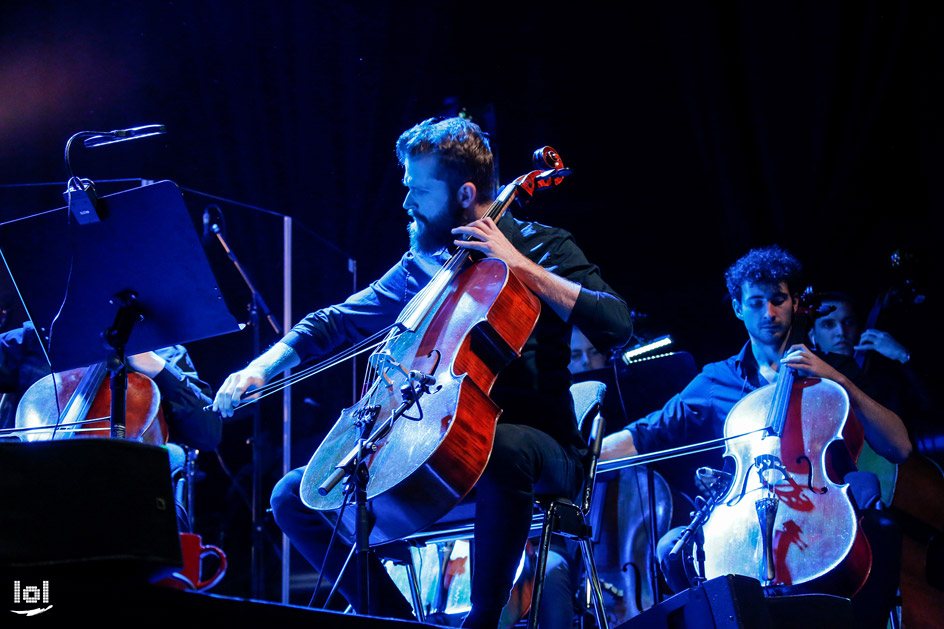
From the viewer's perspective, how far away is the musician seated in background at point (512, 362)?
202 centimetres

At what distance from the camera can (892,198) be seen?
4.46 meters

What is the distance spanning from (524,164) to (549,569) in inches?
118

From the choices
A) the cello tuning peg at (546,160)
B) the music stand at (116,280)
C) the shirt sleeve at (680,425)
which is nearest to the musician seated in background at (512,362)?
the cello tuning peg at (546,160)

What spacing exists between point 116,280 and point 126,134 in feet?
1.61

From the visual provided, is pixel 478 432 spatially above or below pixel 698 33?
below

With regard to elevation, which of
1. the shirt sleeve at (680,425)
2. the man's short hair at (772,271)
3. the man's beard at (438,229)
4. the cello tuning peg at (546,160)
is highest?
the cello tuning peg at (546,160)

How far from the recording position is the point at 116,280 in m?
2.52

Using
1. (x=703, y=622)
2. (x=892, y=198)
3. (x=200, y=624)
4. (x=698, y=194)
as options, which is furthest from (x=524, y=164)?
(x=200, y=624)

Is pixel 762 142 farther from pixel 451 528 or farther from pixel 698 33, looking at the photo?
pixel 451 528

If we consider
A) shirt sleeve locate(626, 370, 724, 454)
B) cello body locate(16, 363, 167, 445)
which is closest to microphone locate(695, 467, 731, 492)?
shirt sleeve locate(626, 370, 724, 454)

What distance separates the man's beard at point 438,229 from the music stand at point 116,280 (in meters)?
0.63

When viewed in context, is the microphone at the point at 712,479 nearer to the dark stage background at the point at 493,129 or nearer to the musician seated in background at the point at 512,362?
the musician seated in background at the point at 512,362

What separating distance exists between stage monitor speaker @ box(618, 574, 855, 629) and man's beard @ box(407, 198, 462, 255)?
119 cm

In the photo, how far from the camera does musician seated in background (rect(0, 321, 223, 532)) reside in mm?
3580
